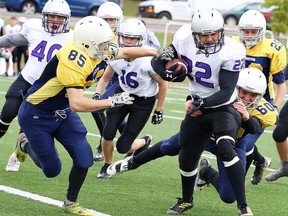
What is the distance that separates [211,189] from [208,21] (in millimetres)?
2001

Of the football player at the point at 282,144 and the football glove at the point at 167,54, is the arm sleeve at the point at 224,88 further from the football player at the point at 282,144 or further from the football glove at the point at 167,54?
the football player at the point at 282,144

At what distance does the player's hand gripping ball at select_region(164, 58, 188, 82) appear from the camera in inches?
232

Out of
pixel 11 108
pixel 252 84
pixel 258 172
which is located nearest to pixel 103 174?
pixel 11 108

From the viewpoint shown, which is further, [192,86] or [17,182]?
[17,182]

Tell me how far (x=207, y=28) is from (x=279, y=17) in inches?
711

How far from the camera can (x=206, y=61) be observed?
232 inches

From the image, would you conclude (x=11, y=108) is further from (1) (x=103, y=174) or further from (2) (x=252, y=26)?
(2) (x=252, y=26)

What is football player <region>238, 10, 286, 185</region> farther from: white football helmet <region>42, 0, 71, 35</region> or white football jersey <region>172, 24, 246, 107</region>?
white football helmet <region>42, 0, 71, 35</region>

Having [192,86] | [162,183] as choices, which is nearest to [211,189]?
[162,183]

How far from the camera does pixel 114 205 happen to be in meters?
6.27

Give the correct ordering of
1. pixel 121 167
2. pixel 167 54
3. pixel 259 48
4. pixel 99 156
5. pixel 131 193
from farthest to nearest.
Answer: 1. pixel 99 156
2. pixel 259 48
3. pixel 121 167
4. pixel 131 193
5. pixel 167 54

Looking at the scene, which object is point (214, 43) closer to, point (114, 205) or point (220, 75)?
point (220, 75)

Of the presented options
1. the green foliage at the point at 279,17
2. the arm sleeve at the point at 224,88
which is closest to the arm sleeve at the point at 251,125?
the arm sleeve at the point at 224,88

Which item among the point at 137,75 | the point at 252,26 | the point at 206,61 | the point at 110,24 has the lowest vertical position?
the point at 137,75
